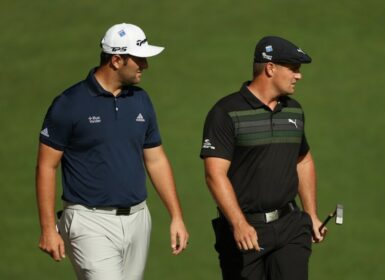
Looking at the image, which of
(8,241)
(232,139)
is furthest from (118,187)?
(8,241)

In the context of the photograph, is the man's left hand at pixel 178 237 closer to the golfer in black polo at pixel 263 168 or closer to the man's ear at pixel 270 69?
the golfer in black polo at pixel 263 168

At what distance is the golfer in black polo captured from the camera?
8344mm

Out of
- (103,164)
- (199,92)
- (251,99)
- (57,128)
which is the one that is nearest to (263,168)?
(251,99)

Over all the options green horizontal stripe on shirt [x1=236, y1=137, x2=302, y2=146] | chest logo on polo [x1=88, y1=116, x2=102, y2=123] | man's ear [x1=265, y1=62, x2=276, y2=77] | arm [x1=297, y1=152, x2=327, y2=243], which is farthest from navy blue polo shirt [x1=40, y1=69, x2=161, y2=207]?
arm [x1=297, y1=152, x2=327, y2=243]

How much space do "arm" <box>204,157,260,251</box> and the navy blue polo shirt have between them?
498mm

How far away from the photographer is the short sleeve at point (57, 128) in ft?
26.6

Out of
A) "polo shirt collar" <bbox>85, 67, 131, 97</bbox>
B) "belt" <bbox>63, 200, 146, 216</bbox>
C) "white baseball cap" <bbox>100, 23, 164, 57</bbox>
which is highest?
"white baseball cap" <bbox>100, 23, 164, 57</bbox>

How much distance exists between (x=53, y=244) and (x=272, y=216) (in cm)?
146

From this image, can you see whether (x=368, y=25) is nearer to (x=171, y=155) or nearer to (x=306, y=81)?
(x=306, y=81)

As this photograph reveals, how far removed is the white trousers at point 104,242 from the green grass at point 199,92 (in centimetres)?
259

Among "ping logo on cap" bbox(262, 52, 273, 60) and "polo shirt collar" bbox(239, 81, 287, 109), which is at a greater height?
"ping logo on cap" bbox(262, 52, 273, 60)

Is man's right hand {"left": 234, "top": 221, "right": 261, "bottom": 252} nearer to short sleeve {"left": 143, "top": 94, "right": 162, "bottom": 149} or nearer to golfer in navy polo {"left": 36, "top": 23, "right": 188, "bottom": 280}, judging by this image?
golfer in navy polo {"left": 36, "top": 23, "right": 188, "bottom": 280}

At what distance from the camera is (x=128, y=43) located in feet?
27.0

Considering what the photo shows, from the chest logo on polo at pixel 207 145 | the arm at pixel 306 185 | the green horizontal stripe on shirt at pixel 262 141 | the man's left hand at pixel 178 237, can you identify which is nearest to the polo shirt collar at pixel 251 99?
the green horizontal stripe on shirt at pixel 262 141
